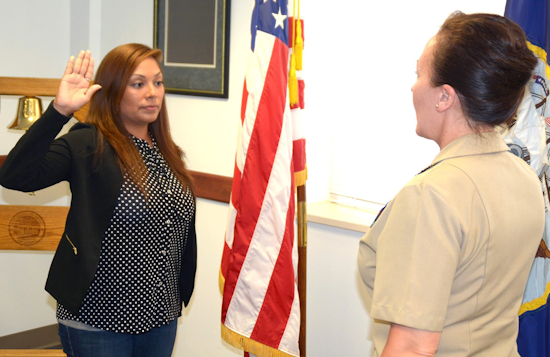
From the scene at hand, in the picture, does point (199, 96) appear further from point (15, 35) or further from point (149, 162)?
point (15, 35)

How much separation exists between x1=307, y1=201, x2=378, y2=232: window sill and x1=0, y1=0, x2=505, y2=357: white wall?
0.05 meters

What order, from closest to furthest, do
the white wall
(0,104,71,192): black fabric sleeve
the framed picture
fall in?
(0,104,71,192): black fabric sleeve, the white wall, the framed picture

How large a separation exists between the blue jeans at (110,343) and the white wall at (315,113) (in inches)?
32.5

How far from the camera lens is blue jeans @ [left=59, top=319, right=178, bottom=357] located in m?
1.63

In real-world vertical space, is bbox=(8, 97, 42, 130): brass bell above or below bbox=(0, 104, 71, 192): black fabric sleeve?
above

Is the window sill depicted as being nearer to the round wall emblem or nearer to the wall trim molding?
the wall trim molding

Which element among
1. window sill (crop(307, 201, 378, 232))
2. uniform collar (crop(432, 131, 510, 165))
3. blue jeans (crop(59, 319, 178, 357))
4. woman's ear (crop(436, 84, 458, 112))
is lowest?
blue jeans (crop(59, 319, 178, 357))

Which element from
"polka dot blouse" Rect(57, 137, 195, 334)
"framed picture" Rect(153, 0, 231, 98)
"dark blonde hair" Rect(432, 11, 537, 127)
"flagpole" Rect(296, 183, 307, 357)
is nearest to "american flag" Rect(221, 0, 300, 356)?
"flagpole" Rect(296, 183, 307, 357)

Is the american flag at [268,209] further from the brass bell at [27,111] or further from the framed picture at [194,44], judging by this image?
the brass bell at [27,111]

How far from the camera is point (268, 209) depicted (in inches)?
74.5

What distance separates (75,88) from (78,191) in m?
0.32

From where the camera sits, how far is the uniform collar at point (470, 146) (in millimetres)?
965

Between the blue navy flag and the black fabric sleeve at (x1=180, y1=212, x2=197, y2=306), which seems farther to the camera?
the black fabric sleeve at (x1=180, y1=212, x2=197, y2=306)

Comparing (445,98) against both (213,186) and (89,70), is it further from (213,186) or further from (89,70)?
(213,186)
